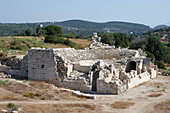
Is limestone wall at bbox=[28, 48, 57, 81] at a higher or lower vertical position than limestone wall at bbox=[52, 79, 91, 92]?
higher

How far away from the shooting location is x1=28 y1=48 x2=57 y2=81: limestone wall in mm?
24562

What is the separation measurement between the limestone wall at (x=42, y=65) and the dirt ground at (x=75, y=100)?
1.25m

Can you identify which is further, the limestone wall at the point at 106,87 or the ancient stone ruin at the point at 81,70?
the ancient stone ruin at the point at 81,70

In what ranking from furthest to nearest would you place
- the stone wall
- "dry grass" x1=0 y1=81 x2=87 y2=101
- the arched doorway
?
the arched doorway → the stone wall → "dry grass" x1=0 y1=81 x2=87 y2=101

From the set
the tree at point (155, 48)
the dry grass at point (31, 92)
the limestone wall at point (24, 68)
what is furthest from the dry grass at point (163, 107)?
the tree at point (155, 48)

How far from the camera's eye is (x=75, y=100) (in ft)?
63.8

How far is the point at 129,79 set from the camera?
78.1ft

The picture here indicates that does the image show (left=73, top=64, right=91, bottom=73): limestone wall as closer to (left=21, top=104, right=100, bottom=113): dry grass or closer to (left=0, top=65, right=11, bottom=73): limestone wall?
(left=21, top=104, right=100, bottom=113): dry grass

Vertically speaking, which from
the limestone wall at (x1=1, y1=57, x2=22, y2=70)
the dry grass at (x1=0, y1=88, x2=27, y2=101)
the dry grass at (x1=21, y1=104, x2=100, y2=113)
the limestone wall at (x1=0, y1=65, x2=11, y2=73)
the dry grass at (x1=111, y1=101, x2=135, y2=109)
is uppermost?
the limestone wall at (x1=1, y1=57, x2=22, y2=70)

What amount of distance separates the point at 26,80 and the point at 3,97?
6.61m

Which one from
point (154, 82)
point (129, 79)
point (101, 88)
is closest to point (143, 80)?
point (154, 82)

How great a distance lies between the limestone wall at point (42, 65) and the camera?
24562 mm

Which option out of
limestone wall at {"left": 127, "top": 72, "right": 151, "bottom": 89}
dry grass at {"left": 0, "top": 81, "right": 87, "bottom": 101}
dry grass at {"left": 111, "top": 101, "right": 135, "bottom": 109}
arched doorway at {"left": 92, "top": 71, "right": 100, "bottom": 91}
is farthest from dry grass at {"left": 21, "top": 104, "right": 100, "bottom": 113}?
limestone wall at {"left": 127, "top": 72, "right": 151, "bottom": 89}

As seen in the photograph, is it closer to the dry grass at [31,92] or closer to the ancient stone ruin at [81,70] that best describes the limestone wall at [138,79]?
the ancient stone ruin at [81,70]
